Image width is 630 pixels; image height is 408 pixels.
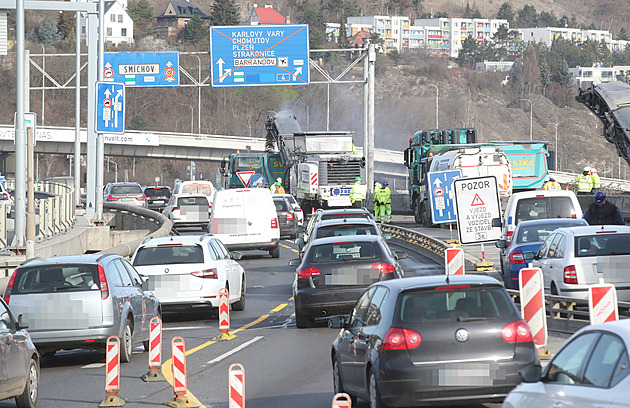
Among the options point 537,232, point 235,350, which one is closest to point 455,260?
point 537,232

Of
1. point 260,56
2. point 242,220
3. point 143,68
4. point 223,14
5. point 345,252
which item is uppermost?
point 223,14

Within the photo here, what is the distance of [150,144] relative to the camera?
93.9 meters

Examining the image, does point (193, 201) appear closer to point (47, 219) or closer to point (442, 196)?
point (47, 219)

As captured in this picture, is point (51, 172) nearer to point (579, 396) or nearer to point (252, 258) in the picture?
point (252, 258)

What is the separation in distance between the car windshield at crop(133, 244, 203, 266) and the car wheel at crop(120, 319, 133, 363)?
172 inches

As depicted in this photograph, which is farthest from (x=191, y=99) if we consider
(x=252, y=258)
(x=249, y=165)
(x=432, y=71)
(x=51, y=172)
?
(x=252, y=258)

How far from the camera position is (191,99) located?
501 feet

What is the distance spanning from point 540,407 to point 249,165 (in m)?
52.8

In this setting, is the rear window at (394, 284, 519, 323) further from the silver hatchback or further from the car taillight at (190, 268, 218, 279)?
the car taillight at (190, 268, 218, 279)

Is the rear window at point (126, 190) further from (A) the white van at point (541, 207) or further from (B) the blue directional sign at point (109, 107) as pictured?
(A) the white van at point (541, 207)

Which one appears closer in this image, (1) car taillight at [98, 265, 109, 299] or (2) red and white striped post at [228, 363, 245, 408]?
(2) red and white striped post at [228, 363, 245, 408]

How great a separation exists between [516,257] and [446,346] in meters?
11.1

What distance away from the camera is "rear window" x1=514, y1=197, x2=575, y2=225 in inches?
919

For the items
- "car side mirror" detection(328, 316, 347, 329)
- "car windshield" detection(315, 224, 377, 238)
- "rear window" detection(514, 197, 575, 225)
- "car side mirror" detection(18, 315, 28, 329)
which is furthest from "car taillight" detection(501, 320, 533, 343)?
"rear window" detection(514, 197, 575, 225)
